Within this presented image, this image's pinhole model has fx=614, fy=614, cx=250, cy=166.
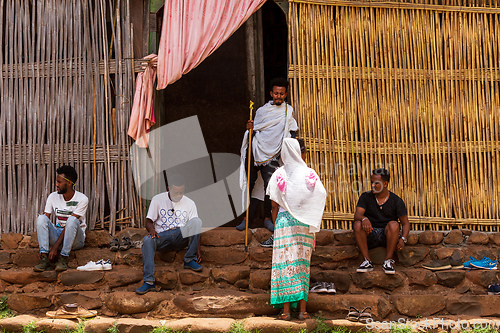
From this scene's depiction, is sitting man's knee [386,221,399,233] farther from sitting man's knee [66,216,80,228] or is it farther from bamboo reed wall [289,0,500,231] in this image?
sitting man's knee [66,216,80,228]

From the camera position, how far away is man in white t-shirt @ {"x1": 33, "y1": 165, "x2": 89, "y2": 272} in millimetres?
6430

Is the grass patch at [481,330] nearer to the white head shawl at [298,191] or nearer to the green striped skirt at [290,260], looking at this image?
the green striped skirt at [290,260]

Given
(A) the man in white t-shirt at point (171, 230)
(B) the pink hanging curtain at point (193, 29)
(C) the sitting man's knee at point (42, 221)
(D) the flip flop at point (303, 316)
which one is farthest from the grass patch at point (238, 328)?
(B) the pink hanging curtain at point (193, 29)

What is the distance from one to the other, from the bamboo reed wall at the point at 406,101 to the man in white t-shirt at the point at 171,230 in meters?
1.58

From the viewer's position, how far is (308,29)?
7266 millimetres

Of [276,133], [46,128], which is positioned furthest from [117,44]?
[276,133]

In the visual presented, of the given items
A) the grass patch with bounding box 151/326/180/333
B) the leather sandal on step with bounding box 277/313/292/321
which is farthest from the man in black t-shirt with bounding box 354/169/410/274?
the grass patch with bounding box 151/326/180/333

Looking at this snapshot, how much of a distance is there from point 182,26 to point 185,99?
2435 millimetres

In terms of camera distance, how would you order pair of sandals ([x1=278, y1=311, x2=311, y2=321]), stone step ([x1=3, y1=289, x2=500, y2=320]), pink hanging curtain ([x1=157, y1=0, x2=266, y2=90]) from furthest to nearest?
pink hanging curtain ([x1=157, y1=0, x2=266, y2=90]), stone step ([x1=3, y1=289, x2=500, y2=320]), pair of sandals ([x1=278, y1=311, x2=311, y2=321])

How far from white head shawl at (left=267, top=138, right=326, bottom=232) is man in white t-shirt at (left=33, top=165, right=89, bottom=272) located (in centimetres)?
228

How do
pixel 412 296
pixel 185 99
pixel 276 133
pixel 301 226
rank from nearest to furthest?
pixel 301 226
pixel 412 296
pixel 276 133
pixel 185 99

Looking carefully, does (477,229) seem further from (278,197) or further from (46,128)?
(46,128)

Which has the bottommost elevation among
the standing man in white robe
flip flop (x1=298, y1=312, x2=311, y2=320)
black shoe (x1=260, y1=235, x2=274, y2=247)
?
flip flop (x1=298, y1=312, x2=311, y2=320)

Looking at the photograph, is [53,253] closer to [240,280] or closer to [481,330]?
[240,280]
